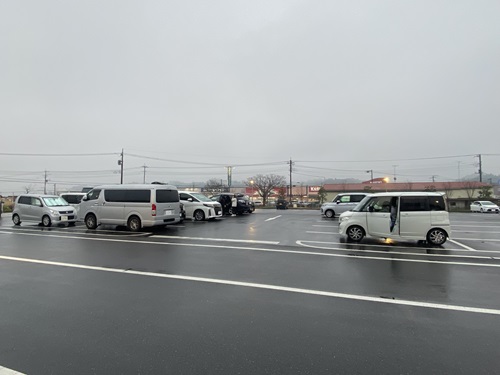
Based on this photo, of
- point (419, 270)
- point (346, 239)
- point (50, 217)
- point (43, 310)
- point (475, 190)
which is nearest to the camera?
point (43, 310)

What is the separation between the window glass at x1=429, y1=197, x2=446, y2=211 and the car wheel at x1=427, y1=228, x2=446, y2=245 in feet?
2.13

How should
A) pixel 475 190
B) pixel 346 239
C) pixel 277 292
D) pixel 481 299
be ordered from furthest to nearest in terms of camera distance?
1. pixel 475 190
2. pixel 346 239
3. pixel 277 292
4. pixel 481 299

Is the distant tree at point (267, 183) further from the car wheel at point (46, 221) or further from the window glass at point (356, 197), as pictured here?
the car wheel at point (46, 221)

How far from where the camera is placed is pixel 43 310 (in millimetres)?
4172

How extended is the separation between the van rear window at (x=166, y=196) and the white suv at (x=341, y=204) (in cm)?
1151

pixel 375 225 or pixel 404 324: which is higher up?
pixel 375 225

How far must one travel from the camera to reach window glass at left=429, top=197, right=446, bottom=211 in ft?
29.9

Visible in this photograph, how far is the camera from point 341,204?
20094mm

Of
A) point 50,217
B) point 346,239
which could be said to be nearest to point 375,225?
point 346,239

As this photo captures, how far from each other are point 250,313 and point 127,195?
10.1 meters

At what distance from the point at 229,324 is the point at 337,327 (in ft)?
4.40

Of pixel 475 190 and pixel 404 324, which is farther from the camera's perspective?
pixel 475 190

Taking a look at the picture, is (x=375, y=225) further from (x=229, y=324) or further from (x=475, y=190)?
(x=475, y=190)

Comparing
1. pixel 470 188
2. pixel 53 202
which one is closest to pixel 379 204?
pixel 53 202
